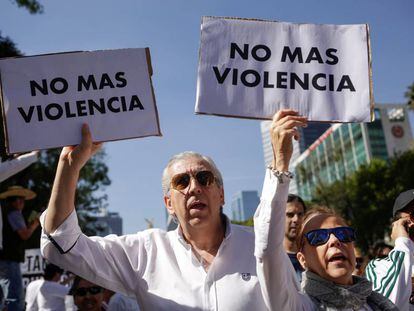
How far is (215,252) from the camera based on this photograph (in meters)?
2.75

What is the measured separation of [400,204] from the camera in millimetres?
3533

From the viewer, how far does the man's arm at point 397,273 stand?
2.96 meters

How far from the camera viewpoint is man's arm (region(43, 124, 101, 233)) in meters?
2.42

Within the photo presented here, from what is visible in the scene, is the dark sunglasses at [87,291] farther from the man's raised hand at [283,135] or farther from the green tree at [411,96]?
the green tree at [411,96]

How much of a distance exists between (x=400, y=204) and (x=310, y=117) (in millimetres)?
1346

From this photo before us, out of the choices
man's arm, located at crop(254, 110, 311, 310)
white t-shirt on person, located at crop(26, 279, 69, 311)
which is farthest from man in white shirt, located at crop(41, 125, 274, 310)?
white t-shirt on person, located at crop(26, 279, 69, 311)

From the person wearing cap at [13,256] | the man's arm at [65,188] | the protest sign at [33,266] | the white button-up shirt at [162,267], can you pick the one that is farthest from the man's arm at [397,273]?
the protest sign at [33,266]

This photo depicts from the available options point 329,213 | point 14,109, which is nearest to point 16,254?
point 14,109

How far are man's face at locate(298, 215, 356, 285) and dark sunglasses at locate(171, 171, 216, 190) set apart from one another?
0.67 meters

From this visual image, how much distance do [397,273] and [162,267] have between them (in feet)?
5.06

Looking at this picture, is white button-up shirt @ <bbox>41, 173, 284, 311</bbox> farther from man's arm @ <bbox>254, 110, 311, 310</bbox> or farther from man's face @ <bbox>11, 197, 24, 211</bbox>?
man's face @ <bbox>11, 197, 24, 211</bbox>

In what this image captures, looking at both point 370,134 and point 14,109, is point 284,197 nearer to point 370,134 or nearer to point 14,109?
point 14,109

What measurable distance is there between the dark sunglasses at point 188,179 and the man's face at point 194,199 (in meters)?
0.02

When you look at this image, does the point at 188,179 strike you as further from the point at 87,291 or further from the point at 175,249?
the point at 87,291
